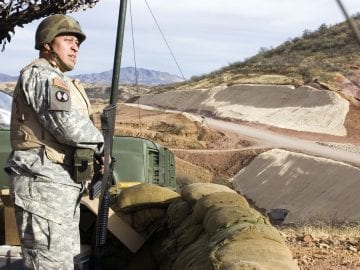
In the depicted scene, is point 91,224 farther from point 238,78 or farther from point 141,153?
point 238,78

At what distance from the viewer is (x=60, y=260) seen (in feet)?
10.3

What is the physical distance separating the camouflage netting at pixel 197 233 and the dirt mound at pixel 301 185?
813 cm

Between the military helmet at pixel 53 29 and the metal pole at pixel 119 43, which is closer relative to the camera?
the military helmet at pixel 53 29

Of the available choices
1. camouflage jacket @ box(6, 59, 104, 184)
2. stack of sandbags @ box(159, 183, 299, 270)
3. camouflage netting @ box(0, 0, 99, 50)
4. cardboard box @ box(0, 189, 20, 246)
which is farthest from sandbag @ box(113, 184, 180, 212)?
camouflage netting @ box(0, 0, 99, 50)

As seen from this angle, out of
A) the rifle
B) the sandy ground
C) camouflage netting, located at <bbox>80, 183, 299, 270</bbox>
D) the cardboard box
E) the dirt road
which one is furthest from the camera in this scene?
the dirt road

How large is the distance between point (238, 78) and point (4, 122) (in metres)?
34.8

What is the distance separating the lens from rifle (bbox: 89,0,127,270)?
3.96 meters

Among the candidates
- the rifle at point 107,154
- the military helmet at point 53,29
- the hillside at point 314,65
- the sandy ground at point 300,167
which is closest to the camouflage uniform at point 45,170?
the military helmet at point 53,29

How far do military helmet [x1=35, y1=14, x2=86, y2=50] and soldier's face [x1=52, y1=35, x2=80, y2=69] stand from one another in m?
0.03

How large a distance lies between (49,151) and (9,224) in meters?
1.70

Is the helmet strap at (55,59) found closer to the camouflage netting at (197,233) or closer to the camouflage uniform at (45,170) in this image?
the camouflage uniform at (45,170)

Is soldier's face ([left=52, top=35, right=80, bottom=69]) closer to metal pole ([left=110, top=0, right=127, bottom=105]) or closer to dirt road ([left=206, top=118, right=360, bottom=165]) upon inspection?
metal pole ([left=110, top=0, right=127, bottom=105])

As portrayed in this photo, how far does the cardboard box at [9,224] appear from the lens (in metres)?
4.51

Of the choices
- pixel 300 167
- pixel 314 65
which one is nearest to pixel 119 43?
pixel 300 167
